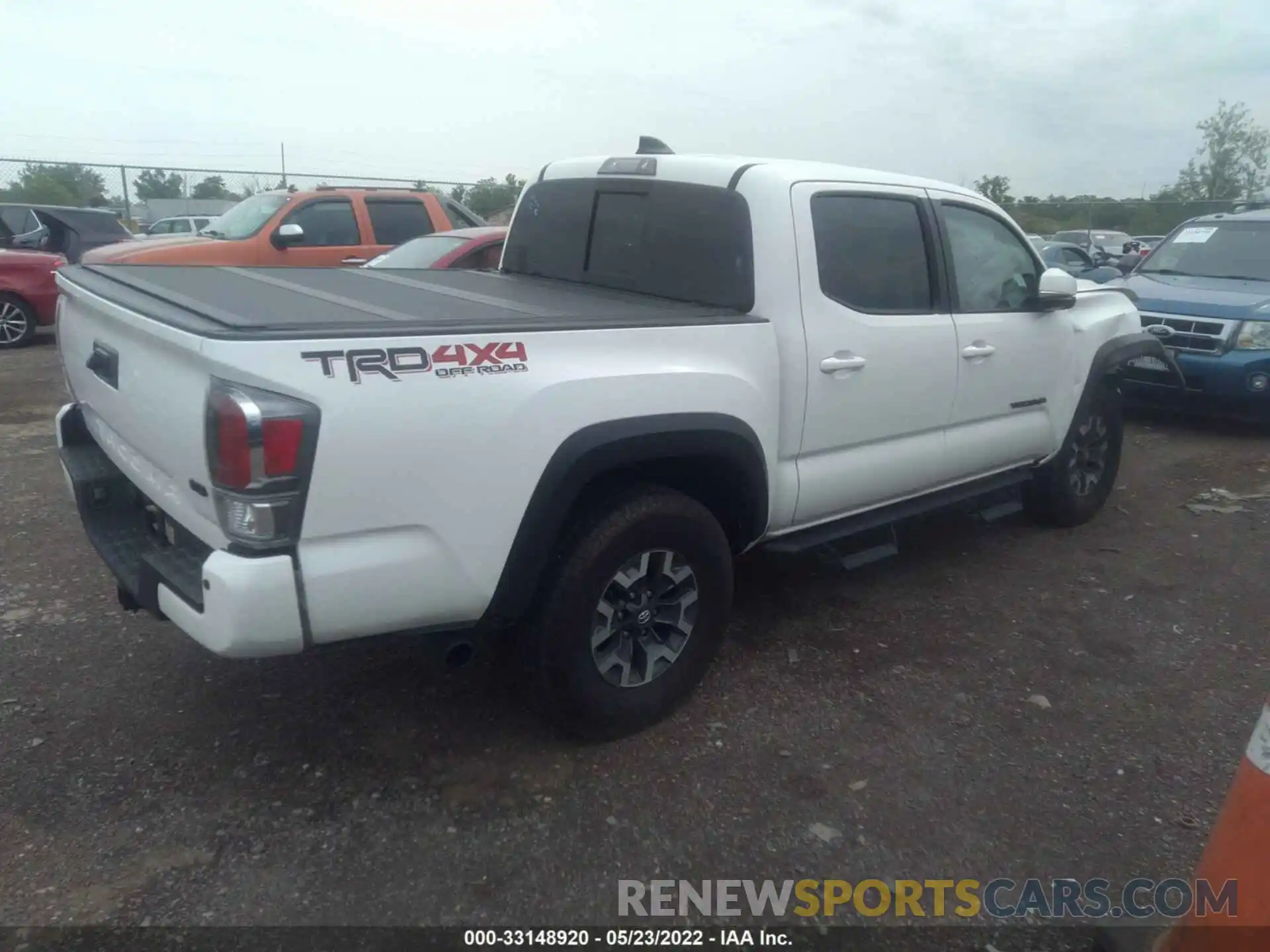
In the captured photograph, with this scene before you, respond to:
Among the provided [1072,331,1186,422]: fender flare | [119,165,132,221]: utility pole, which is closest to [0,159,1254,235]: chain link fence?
[119,165,132,221]: utility pole

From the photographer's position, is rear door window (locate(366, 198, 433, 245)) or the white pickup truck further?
rear door window (locate(366, 198, 433, 245))

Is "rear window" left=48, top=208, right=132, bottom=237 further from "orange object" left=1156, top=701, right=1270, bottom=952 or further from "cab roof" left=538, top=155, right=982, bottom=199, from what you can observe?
"orange object" left=1156, top=701, right=1270, bottom=952

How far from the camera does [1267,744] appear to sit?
2.09 m

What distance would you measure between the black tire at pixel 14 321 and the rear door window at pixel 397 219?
415 centimetres

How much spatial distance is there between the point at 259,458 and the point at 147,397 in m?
0.68

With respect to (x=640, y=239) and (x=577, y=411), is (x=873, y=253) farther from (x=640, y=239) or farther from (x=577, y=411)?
(x=577, y=411)

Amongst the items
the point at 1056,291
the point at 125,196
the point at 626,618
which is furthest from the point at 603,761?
the point at 125,196

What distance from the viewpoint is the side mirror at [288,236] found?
9430 mm

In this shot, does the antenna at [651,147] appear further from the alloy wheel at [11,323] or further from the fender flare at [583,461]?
the alloy wheel at [11,323]

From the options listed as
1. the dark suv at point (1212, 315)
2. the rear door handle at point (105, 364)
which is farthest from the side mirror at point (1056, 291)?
the rear door handle at point (105, 364)

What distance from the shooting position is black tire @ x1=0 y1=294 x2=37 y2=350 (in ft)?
36.4

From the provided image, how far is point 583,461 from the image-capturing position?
2.99 meters

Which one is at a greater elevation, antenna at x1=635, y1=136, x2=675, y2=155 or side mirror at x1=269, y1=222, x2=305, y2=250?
antenna at x1=635, y1=136, x2=675, y2=155

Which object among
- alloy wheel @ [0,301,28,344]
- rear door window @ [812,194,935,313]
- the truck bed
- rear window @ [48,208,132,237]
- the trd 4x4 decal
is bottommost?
alloy wheel @ [0,301,28,344]
